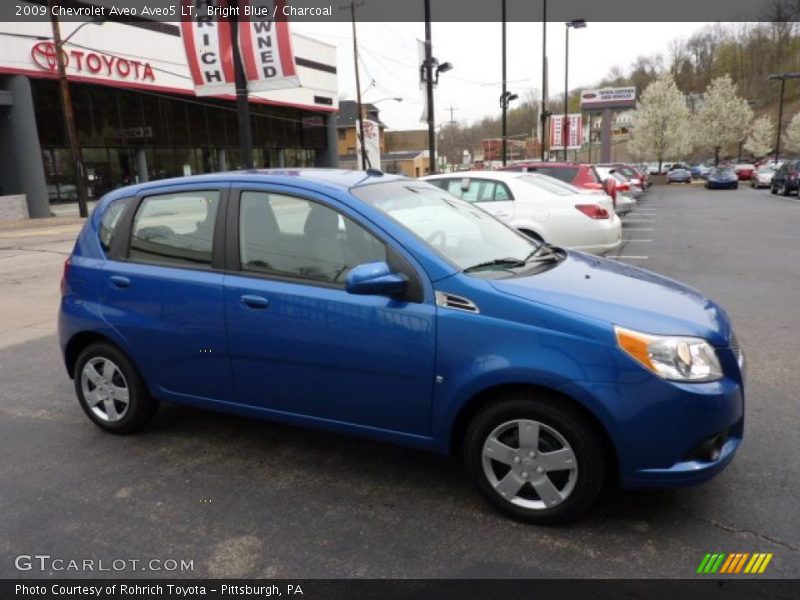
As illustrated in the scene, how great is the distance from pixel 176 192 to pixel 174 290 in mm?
671

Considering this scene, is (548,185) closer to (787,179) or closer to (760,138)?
(787,179)

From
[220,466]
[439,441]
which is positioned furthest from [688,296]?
[220,466]

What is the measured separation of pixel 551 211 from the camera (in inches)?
349

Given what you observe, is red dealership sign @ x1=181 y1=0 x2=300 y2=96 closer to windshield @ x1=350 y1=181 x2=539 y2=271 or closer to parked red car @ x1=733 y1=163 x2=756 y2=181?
windshield @ x1=350 y1=181 x2=539 y2=271

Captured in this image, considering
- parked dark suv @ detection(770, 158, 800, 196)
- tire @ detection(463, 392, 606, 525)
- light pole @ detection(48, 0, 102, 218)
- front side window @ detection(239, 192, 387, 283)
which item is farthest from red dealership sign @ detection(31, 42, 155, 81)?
parked dark suv @ detection(770, 158, 800, 196)

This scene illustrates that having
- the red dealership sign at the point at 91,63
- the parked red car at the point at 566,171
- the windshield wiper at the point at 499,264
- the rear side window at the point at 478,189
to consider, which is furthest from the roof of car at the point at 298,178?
the red dealership sign at the point at 91,63

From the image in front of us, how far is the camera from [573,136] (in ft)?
136

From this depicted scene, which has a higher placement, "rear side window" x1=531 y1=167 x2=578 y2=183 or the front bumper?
"rear side window" x1=531 y1=167 x2=578 y2=183

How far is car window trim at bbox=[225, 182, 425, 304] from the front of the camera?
3.15 meters

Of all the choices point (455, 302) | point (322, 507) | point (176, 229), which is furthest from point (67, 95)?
point (455, 302)

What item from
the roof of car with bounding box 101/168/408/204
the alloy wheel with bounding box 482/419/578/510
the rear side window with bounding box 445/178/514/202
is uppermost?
the roof of car with bounding box 101/168/408/204

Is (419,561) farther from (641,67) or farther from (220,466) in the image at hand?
(641,67)

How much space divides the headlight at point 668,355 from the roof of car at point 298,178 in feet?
5.60

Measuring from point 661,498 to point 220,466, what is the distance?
2429 mm
